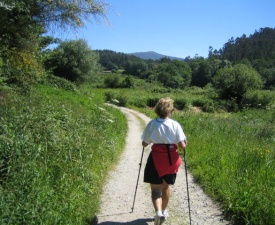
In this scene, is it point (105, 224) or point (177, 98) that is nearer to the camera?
point (105, 224)

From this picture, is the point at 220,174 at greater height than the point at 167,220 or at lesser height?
greater

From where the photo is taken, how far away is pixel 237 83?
161 feet

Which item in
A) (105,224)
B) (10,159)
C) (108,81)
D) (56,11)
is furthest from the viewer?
(108,81)

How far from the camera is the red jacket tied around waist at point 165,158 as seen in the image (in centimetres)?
512

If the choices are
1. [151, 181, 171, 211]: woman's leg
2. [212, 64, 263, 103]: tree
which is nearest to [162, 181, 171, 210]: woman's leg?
[151, 181, 171, 211]: woman's leg

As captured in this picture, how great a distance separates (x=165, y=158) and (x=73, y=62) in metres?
30.3

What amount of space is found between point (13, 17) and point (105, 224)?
183 inches

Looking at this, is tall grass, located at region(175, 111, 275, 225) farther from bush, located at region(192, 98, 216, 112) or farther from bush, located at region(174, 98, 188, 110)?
bush, located at region(192, 98, 216, 112)

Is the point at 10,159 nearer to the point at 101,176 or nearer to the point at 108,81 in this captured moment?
the point at 101,176

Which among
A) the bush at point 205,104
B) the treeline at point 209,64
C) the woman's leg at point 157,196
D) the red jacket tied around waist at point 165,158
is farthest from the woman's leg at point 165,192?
the treeline at point 209,64

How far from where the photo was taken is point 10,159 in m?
4.86

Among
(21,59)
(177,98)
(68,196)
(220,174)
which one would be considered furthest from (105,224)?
(177,98)

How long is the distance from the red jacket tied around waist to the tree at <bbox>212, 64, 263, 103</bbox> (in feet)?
147

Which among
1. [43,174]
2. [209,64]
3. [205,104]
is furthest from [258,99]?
[209,64]
